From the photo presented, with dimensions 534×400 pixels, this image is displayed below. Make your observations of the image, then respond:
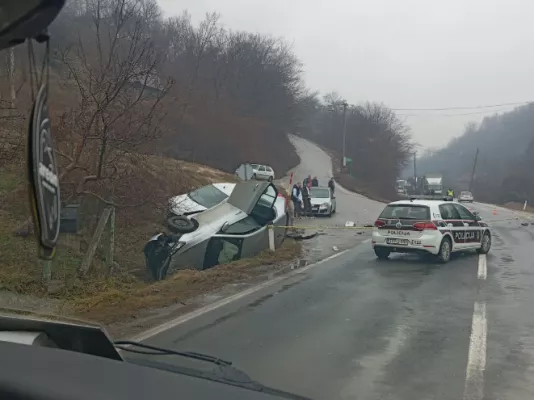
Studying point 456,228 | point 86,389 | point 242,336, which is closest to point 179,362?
point 86,389

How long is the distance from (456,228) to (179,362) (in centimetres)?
1270

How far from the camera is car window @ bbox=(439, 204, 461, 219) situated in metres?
14.9

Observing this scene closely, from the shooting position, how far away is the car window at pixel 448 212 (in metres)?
14.9

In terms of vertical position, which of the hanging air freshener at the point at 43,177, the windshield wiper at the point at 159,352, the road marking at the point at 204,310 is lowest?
the road marking at the point at 204,310

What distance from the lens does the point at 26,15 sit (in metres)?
2.24

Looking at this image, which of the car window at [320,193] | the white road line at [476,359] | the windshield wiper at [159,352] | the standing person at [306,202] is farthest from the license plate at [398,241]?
the car window at [320,193]

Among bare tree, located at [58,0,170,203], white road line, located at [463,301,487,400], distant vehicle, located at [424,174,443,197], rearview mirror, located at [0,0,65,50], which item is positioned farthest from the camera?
distant vehicle, located at [424,174,443,197]

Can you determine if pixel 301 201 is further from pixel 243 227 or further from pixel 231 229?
pixel 231 229

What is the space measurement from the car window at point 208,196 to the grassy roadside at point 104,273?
40.2 inches

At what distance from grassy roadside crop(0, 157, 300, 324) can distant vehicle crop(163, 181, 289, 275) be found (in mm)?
434

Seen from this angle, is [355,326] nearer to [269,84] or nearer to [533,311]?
[533,311]

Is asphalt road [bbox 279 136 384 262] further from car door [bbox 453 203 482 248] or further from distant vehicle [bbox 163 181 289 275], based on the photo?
car door [bbox 453 203 482 248]

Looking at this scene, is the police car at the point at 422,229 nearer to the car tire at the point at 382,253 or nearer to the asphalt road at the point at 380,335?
the car tire at the point at 382,253

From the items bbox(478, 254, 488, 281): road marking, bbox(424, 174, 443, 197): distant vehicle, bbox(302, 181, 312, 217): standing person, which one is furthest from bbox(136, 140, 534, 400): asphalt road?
bbox(424, 174, 443, 197): distant vehicle
